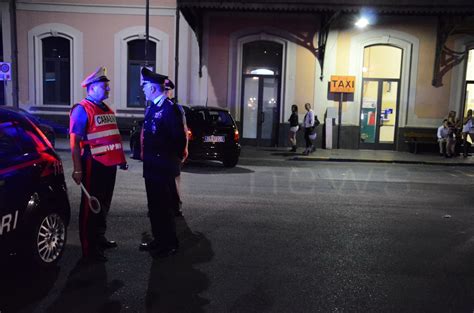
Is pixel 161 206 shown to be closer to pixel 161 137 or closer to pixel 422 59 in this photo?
pixel 161 137

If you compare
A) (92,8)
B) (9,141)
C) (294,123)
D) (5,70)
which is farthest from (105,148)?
(92,8)

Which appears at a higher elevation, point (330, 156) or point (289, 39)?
point (289, 39)

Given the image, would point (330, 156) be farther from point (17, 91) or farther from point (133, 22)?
point (17, 91)

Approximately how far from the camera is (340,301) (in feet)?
14.4

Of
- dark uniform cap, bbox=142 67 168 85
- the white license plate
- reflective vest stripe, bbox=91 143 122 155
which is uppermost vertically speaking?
dark uniform cap, bbox=142 67 168 85

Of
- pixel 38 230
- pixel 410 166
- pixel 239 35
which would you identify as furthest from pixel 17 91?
pixel 38 230

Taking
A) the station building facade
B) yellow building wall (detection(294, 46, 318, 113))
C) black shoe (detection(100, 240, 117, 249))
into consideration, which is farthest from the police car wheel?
yellow building wall (detection(294, 46, 318, 113))

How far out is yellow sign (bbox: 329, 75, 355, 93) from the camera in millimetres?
18188

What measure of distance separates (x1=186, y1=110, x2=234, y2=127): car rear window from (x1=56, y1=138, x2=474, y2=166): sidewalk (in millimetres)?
2925

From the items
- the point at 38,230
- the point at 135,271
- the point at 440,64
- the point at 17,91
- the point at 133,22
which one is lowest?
the point at 135,271

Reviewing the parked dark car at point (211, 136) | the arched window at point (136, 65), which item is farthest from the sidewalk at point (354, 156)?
the arched window at point (136, 65)

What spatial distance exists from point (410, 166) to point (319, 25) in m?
6.53

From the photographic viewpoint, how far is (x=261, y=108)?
61.9 ft

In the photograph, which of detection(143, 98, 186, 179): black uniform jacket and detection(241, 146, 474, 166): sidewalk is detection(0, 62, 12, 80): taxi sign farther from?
detection(143, 98, 186, 179): black uniform jacket
